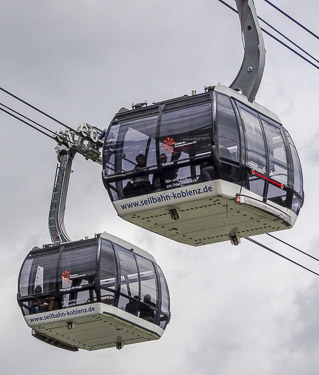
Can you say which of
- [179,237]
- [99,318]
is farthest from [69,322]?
[179,237]

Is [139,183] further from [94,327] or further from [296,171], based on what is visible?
[94,327]

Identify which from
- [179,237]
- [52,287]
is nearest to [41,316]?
[52,287]

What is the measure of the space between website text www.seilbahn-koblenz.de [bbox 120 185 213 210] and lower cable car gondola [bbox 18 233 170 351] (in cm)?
621

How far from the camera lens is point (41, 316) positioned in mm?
35031

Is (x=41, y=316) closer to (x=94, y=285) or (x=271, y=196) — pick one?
(x=94, y=285)

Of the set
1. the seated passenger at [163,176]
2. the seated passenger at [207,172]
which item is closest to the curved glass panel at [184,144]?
the seated passenger at [163,176]

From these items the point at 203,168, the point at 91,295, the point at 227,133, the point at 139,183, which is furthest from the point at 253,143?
the point at 91,295

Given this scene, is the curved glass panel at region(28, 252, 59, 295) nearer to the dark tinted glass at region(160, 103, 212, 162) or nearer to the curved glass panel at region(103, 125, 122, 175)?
the curved glass panel at region(103, 125, 122, 175)

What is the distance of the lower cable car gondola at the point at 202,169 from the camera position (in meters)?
28.0

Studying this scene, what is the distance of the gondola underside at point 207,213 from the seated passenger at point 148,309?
20.9 feet

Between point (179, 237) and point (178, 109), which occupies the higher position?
point (178, 109)

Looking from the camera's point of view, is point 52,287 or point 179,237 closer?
point 179,237

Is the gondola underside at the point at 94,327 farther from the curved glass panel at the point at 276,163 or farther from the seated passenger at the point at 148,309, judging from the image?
the curved glass panel at the point at 276,163

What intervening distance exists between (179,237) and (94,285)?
593 centimetres
